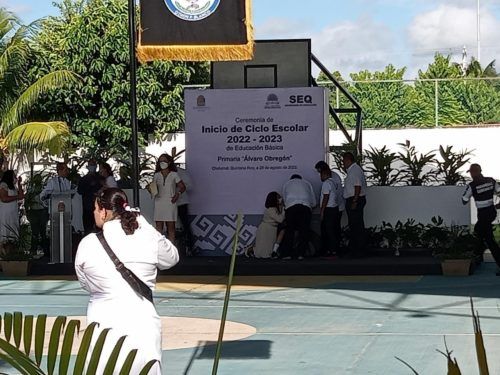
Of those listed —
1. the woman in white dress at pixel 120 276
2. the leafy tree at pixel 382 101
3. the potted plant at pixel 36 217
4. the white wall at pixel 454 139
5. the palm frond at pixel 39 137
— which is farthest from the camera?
the leafy tree at pixel 382 101

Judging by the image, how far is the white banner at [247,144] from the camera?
18.5m

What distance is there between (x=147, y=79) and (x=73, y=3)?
993 centimetres

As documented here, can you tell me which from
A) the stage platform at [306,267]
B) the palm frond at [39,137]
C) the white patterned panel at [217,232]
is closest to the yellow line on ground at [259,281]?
the stage platform at [306,267]

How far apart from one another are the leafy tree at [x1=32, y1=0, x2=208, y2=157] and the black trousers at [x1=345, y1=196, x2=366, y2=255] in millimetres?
16039

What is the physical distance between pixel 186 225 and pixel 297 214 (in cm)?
230

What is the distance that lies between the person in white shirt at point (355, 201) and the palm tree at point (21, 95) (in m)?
13.1

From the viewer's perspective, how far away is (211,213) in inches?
739

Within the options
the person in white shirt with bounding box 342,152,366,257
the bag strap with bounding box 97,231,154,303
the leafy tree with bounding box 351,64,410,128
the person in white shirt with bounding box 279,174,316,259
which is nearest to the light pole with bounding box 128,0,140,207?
the bag strap with bounding box 97,231,154,303

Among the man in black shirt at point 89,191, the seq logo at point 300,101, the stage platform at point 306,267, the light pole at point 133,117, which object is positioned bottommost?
the stage platform at point 306,267

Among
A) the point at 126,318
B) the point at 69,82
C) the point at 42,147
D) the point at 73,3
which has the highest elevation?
the point at 73,3

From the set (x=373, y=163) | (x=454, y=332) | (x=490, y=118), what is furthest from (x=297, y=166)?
(x=490, y=118)

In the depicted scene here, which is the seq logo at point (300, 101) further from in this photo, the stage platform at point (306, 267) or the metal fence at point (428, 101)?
the metal fence at point (428, 101)

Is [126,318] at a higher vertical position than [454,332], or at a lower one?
higher

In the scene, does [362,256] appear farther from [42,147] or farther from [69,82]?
[69,82]
